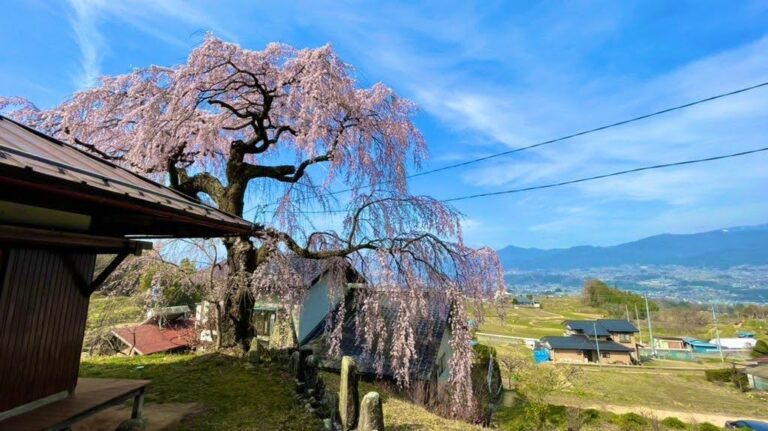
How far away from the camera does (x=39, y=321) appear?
428 cm

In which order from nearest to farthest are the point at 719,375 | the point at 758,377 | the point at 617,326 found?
the point at 758,377 → the point at 719,375 → the point at 617,326

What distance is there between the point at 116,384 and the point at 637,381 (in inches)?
1602

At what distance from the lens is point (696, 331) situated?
70.4m

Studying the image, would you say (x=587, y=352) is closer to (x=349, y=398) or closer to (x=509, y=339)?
(x=509, y=339)

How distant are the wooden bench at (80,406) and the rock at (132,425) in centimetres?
11

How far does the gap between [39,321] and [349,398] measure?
12.3 ft

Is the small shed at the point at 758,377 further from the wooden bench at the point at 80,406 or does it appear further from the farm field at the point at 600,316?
the wooden bench at the point at 80,406

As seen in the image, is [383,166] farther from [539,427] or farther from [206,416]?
[539,427]

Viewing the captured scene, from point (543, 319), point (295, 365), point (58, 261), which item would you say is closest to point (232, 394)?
point (295, 365)

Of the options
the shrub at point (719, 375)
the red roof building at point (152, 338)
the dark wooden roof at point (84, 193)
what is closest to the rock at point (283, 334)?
the dark wooden roof at point (84, 193)

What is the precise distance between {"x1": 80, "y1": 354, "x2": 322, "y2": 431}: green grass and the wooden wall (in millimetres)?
1672

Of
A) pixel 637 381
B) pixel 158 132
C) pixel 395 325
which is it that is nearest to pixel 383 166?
pixel 395 325

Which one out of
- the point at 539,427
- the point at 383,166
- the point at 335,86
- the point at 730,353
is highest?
the point at 335,86

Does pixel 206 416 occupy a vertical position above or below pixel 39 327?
below
